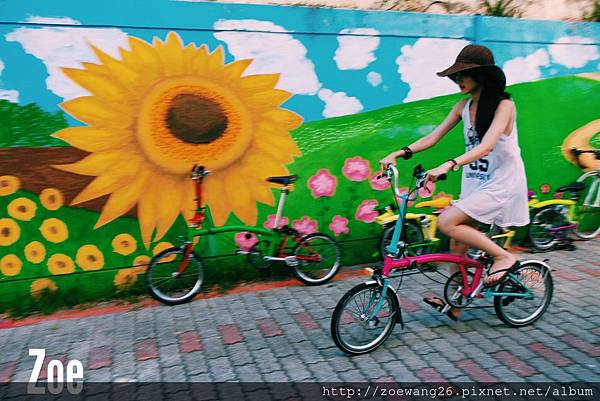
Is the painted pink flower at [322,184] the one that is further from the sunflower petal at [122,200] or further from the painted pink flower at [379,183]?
the sunflower petal at [122,200]

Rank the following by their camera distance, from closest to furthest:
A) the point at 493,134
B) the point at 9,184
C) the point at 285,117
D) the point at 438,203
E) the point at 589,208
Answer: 1. the point at 493,134
2. the point at 9,184
3. the point at 285,117
4. the point at 438,203
5. the point at 589,208

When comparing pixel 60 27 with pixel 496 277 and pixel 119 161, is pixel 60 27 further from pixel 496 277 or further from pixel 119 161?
pixel 496 277

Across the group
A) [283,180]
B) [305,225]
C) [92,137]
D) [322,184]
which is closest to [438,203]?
[322,184]

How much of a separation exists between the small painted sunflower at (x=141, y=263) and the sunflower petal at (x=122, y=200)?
0.48 m

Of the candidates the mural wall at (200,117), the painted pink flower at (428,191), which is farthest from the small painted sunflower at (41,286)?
the painted pink flower at (428,191)

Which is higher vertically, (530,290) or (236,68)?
(236,68)

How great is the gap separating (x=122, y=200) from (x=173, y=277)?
2.96ft

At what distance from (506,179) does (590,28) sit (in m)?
3.82

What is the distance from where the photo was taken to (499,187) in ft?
12.4

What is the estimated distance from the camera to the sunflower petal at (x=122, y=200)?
4.81 meters

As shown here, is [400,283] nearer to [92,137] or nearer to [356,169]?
[356,169]

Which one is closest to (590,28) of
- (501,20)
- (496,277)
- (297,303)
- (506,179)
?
(501,20)

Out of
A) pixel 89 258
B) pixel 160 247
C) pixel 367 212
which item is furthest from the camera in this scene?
pixel 367 212

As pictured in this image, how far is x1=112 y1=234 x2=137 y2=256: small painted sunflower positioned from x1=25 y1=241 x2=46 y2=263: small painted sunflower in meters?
0.63
